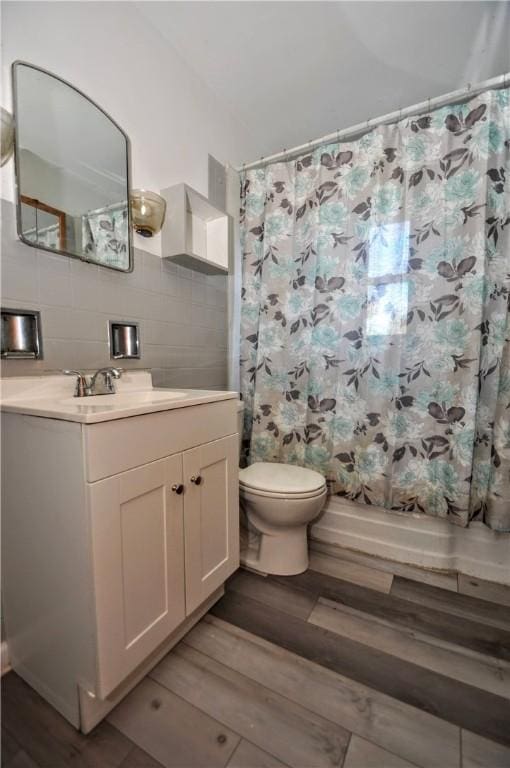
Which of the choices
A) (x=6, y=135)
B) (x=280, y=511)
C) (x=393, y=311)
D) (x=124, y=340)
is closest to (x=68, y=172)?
(x=6, y=135)

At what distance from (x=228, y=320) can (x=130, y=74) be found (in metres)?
1.14

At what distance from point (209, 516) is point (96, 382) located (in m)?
0.64

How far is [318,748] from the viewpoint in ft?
2.66

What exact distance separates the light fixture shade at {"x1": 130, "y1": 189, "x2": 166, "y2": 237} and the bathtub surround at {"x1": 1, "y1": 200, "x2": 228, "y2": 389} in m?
0.10

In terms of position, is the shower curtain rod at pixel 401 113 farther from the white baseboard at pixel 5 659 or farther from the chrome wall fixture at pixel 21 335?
the white baseboard at pixel 5 659

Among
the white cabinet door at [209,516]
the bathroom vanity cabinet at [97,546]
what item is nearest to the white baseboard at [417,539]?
the white cabinet door at [209,516]

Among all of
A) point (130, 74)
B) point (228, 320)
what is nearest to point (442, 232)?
point (228, 320)

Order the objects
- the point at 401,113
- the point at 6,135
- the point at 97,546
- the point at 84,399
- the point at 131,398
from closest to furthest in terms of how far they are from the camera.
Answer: the point at 97,546 < the point at 6,135 < the point at 84,399 < the point at 131,398 < the point at 401,113

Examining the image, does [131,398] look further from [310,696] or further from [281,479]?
[310,696]

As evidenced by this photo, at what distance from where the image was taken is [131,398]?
1.21m

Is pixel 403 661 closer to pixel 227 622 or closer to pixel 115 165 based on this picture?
pixel 227 622

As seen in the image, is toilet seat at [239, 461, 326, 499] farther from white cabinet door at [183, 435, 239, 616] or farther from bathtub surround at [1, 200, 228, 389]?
bathtub surround at [1, 200, 228, 389]

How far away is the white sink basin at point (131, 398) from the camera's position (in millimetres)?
1069

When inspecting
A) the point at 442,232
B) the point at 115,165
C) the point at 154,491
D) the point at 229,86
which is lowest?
the point at 154,491
